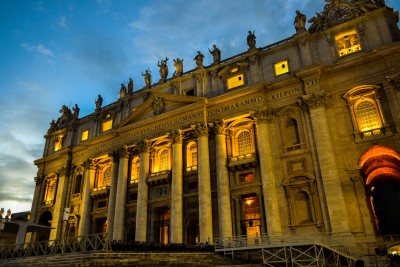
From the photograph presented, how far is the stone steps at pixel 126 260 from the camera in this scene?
1401cm

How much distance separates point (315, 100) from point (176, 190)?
1445cm

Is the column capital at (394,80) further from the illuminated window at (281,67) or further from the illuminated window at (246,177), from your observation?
the illuminated window at (246,177)

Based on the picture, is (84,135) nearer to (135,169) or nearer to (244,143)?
(135,169)

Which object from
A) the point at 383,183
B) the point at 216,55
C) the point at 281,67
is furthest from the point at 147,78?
the point at 383,183

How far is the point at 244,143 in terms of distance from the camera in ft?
97.5

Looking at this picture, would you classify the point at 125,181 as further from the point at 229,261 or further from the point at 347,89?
the point at 347,89

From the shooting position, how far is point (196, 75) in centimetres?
3434

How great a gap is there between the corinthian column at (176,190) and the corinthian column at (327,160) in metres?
12.1

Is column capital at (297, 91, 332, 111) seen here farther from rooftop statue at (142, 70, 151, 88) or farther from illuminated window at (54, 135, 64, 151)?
illuminated window at (54, 135, 64, 151)

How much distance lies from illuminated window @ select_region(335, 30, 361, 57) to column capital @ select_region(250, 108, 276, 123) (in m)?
7.76

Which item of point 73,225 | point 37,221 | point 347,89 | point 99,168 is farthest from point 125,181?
point 347,89

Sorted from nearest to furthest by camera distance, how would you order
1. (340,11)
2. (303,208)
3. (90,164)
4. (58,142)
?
(303,208) < (340,11) < (90,164) < (58,142)

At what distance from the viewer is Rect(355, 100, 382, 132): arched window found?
24.3 metres

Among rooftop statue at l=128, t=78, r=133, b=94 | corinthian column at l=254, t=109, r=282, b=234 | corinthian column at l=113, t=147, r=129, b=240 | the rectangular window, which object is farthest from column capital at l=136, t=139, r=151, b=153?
corinthian column at l=254, t=109, r=282, b=234
